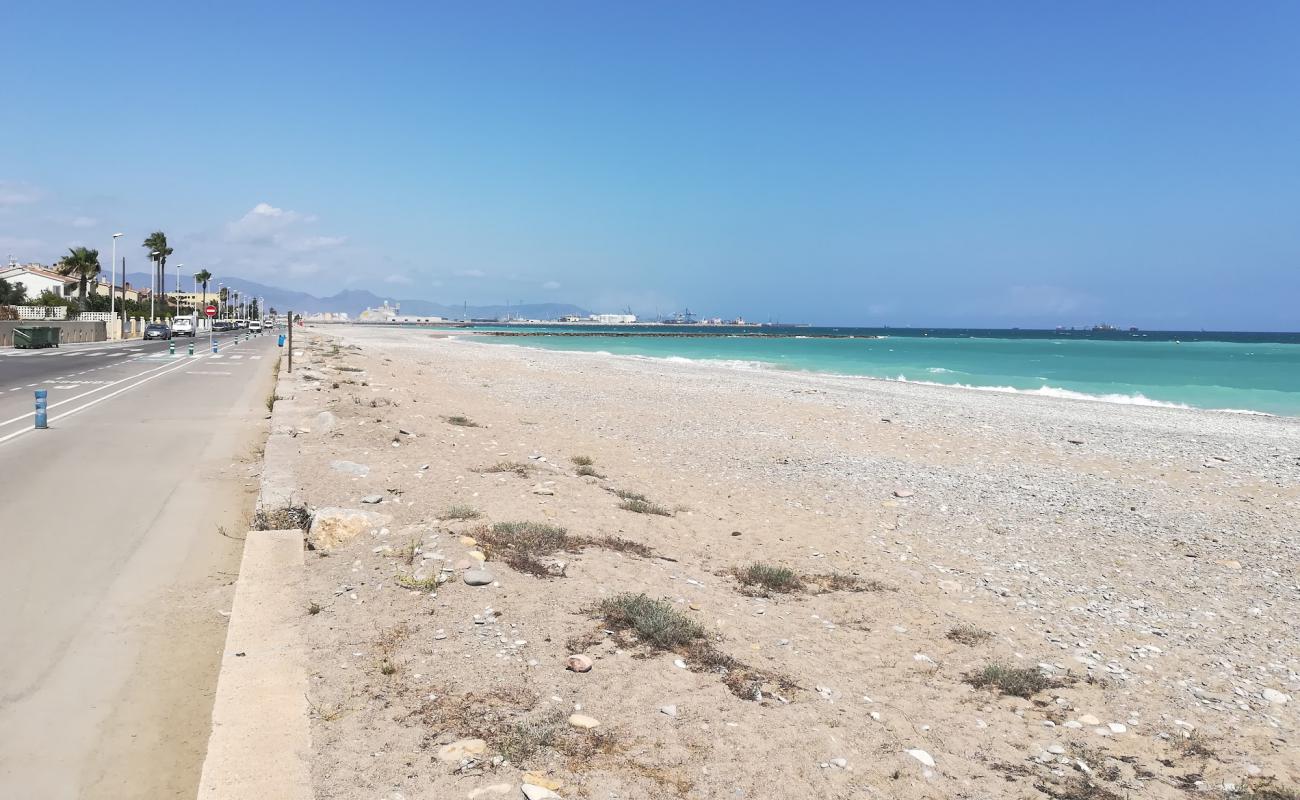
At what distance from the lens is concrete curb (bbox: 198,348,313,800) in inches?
136

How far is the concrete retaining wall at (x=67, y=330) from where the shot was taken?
44.4m

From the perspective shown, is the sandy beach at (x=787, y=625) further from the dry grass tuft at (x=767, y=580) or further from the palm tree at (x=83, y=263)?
the palm tree at (x=83, y=263)

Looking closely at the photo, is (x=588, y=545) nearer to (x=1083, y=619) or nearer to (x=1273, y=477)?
(x=1083, y=619)

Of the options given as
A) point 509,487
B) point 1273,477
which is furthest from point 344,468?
point 1273,477

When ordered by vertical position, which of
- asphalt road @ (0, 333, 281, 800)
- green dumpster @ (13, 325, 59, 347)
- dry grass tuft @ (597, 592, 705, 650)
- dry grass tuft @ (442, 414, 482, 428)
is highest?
green dumpster @ (13, 325, 59, 347)

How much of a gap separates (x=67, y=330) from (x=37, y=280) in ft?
173

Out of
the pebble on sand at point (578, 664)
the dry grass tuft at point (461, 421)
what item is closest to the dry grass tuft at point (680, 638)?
the pebble on sand at point (578, 664)

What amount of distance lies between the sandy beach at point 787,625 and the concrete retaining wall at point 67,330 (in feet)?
144

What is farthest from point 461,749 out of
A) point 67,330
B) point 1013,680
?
point 67,330

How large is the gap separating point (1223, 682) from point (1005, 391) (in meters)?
32.8

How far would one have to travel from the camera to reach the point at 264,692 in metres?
4.27

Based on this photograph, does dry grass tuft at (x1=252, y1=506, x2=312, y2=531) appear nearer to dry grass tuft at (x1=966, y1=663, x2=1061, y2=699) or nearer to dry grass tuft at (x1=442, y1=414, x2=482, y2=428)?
dry grass tuft at (x1=966, y1=663, x2=1061, y2=699)

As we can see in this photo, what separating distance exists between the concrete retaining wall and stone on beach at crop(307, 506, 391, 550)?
49.5 metres

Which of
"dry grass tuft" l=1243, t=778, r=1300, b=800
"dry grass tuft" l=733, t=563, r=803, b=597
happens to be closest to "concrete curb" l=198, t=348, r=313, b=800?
"dry grass tuft" l=733, t=563, r=803, b=597
